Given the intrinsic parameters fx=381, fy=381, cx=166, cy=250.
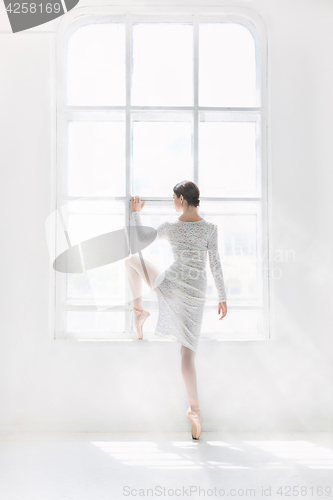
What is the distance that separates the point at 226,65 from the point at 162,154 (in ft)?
2.57

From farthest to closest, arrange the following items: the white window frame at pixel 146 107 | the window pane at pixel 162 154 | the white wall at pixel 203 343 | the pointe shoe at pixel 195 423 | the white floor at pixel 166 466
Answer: the window pane at pixel 162 154
the white window frame at pixel 146 107
the white wall at pixel 203 343
the pointe shoe at pixel 195 423
the white floor at pixel 166 466

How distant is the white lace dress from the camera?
7.63 feet

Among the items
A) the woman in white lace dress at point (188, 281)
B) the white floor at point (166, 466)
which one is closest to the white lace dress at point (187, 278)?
the woman in white lace dress at point (188, 281)

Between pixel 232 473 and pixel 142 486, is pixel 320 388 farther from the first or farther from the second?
pixel 142 486

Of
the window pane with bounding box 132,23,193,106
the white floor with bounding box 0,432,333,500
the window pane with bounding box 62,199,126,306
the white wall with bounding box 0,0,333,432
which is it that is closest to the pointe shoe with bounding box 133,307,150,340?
the white wall with bounding box 0,0,333,432

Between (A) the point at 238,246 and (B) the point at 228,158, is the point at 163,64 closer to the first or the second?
(B) the point at 228,158

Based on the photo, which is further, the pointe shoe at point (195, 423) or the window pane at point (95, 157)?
the window pane at point (95, 157)

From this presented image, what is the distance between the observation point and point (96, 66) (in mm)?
2691

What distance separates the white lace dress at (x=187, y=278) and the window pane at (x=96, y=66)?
1088mm

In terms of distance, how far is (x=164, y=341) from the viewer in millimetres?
2473

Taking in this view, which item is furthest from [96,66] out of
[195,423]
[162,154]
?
[195,423]

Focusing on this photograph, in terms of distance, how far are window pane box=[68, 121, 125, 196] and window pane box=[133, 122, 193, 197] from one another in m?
0.11

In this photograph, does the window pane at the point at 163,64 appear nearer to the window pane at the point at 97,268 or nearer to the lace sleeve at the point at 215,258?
the window pane at the point at 97,268

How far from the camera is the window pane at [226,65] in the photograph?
2688 mm
